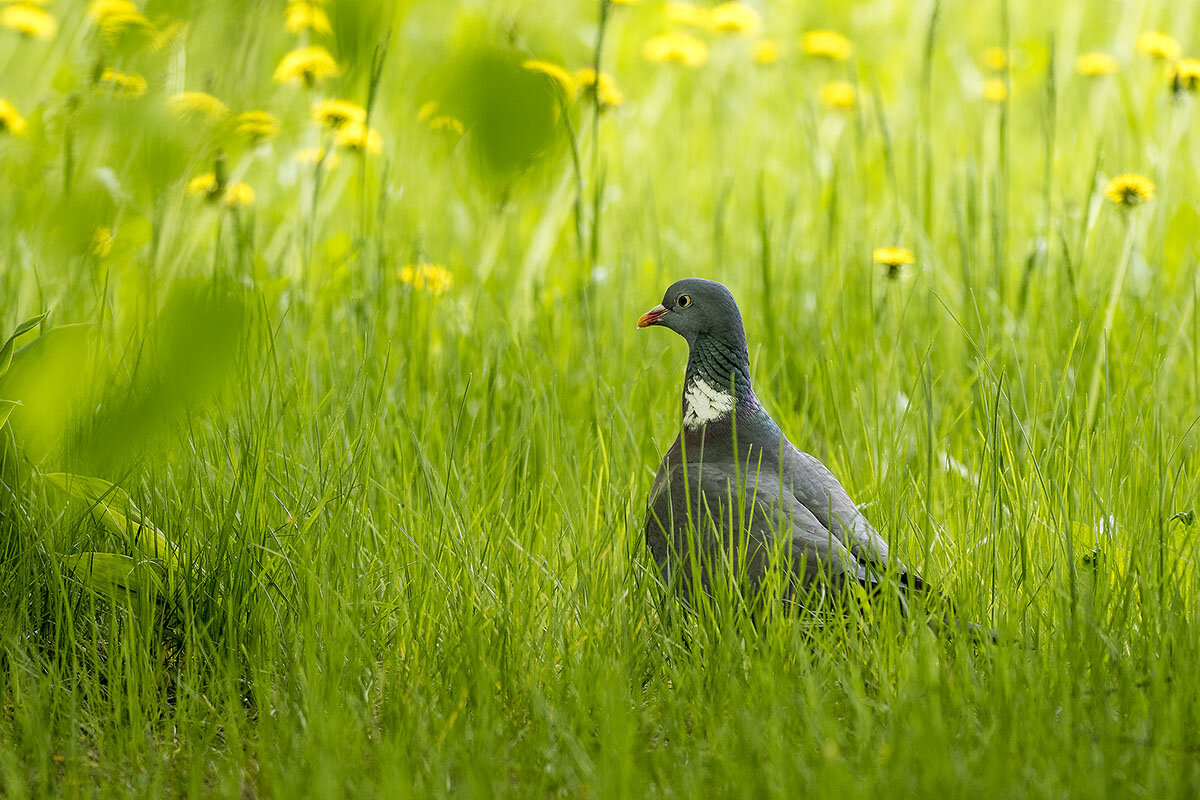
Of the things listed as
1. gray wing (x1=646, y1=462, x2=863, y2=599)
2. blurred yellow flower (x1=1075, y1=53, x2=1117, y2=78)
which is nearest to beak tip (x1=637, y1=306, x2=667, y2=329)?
gray wing (x1=646, y1=462, x2=863, y2=599)

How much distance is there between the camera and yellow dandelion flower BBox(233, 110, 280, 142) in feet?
2.92

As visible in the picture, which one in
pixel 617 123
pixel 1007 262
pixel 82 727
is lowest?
pixel 82 727

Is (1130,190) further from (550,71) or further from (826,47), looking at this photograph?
(550,71)

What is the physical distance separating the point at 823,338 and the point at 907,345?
0.46 m

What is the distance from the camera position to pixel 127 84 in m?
0.93

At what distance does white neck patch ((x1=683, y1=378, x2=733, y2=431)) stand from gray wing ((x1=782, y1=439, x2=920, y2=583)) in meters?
0.19

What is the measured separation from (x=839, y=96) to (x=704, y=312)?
10.3 ft

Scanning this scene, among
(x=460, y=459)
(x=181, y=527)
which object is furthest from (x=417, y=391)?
(x=181, y=527)

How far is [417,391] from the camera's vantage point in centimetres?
361

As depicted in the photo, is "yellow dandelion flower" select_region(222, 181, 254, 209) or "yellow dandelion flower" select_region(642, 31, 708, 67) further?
"yellow dandelion flower" select_region(642, 31, 708, 67)

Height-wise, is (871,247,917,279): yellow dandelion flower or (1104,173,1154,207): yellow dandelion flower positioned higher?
(1104,173,1154,207): yellow dandelion flower

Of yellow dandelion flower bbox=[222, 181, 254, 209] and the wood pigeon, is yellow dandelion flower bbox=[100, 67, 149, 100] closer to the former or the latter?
the wood pigeon

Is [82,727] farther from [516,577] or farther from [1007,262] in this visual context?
[1007,262]

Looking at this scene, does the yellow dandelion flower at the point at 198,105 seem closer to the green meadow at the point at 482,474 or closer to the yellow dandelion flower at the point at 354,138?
the green meadow at the point at 482,474
